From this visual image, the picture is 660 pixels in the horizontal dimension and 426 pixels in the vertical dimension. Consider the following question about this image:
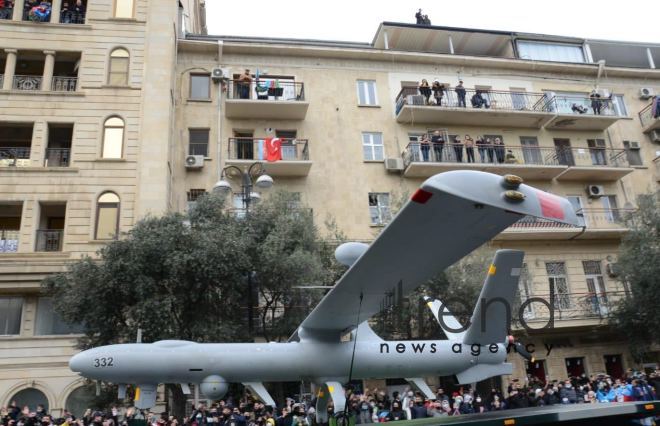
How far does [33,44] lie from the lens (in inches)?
986

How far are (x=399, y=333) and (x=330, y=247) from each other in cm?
417

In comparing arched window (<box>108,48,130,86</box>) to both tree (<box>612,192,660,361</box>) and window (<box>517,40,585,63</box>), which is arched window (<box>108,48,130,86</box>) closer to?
window (<box>517,40,585,63</box>)

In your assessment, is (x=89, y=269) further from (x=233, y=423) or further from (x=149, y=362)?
(x=149, y=362)

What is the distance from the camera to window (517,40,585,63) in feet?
109

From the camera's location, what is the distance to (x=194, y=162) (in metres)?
25.9

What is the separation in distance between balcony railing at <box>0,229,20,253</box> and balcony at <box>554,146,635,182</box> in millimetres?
27226

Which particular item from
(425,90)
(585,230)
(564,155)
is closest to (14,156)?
(425,90)

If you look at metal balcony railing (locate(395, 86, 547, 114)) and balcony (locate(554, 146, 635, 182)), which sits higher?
metal balcony railing (locate(395, 86, 547, 114))

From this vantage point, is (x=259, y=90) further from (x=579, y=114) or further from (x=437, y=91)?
(x=579, y=114)

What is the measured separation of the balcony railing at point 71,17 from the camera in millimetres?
26328

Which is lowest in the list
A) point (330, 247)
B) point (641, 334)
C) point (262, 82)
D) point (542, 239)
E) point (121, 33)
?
point (641, 334)

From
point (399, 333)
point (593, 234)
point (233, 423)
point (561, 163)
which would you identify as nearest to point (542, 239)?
point (593, 234)

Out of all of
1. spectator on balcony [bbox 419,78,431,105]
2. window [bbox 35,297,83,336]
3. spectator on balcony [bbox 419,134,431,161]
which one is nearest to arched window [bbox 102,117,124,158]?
window [bbox 35,297,83,336]

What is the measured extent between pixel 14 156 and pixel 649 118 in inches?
1386
